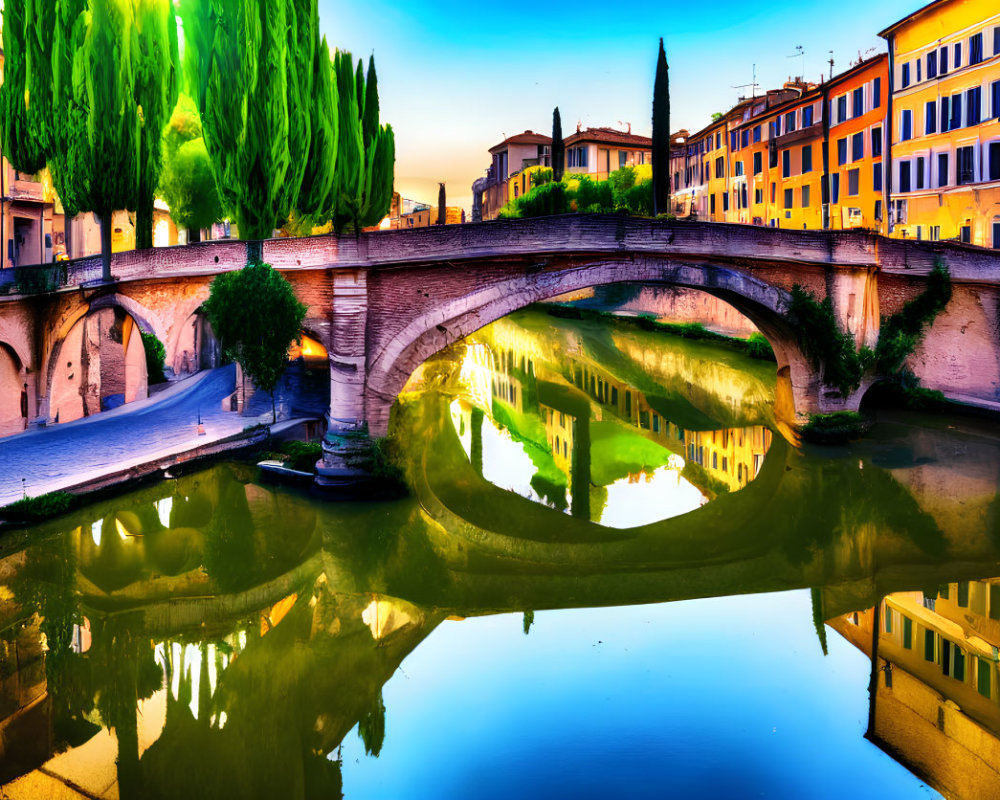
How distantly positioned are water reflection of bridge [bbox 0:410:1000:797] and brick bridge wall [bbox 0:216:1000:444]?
2.20 m

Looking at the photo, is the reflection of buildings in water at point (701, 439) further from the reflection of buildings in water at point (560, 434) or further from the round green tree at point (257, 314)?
the round green tree at point (257, 314)

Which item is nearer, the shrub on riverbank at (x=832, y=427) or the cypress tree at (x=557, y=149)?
the shrub on riverbank at (x=832, y=427)

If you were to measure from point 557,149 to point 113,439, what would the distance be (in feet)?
85.4

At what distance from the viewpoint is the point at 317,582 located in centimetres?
1091

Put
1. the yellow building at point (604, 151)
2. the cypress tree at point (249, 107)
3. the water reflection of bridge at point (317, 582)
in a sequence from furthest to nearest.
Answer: the yellow building at point (604, 151), the cypress tree at point (249, 107), the water reflection of bridge at point (317, 582)

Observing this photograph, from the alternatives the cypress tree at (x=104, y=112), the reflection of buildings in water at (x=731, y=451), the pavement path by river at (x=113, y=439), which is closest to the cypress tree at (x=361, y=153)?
the cypress tree at (x=104, y=112)

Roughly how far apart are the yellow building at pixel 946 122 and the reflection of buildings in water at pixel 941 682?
1403cm

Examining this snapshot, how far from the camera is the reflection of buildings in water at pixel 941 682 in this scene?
722 centimetres

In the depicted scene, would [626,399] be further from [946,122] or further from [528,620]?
[528,620]

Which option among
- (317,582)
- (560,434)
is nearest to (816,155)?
(560,434)

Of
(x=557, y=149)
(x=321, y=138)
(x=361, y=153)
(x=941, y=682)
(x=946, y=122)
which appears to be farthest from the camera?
(x=557, y=149)

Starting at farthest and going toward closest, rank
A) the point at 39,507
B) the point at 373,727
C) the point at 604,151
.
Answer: the point at 604,151 < the point at 39,507 < the point at 373,727

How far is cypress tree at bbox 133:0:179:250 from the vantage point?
15.6 meters

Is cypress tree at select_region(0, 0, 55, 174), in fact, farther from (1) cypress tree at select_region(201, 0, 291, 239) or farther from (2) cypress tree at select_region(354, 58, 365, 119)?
(2) cypress tree at select_region(354, 58, 365, 119)
